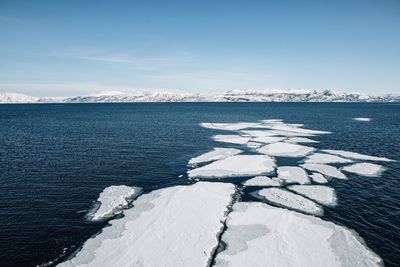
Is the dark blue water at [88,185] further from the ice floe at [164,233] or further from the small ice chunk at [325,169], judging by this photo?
the ice floe at [164,233]

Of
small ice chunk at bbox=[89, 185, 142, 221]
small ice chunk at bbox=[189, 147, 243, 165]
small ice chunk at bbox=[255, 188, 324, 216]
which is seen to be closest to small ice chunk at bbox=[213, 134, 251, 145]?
small ice chunk at bbox=[189, 147, 243, 165]

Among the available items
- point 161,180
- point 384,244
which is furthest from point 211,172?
point 384,244

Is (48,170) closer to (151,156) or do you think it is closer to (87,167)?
(87,167)

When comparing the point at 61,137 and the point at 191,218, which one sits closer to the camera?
the point at 191,218

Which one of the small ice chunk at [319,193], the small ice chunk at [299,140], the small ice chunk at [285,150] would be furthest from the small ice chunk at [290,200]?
the small ice chunk at [299,140]

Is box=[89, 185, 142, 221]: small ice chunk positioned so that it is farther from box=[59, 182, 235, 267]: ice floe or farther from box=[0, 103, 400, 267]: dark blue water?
box=[59, 182, 235, 267]: ice floe

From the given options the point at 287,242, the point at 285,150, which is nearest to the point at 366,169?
the point at 285,150

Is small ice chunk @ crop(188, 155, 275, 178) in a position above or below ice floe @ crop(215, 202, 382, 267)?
above
